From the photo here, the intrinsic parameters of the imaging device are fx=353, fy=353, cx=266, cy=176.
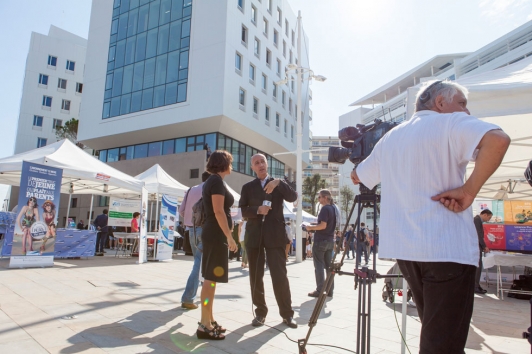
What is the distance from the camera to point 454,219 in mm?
1695

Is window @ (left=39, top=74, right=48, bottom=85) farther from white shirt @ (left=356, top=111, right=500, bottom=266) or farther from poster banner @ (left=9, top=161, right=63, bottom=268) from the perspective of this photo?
white shirt @ (left=356, top=111, right=500, bottom=266)

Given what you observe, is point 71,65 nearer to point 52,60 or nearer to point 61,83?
point 52,60

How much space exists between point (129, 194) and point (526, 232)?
14.4 metres

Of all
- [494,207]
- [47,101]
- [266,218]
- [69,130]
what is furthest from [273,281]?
[47,101]

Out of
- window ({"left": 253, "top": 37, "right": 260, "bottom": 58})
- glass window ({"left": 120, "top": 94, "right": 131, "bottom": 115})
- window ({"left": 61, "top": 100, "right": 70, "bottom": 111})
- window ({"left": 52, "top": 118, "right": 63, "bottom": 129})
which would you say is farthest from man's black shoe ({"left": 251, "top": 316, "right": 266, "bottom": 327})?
window ({"left": 61, "top": 100, "right": 70, "bottom": 111})

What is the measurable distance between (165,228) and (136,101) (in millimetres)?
17816

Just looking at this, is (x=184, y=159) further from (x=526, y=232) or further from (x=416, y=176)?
(x=416, y=176)

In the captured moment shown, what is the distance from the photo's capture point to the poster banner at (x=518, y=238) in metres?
7.28

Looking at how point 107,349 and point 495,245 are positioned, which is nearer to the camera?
point 107,349

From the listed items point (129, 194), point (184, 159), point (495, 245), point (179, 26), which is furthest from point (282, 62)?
point (495, 245)

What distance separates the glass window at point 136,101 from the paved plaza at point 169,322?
22.2 metres

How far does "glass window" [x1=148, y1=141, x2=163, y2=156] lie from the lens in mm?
28309

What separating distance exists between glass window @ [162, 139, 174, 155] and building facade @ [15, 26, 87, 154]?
2393cm

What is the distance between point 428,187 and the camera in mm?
1774
